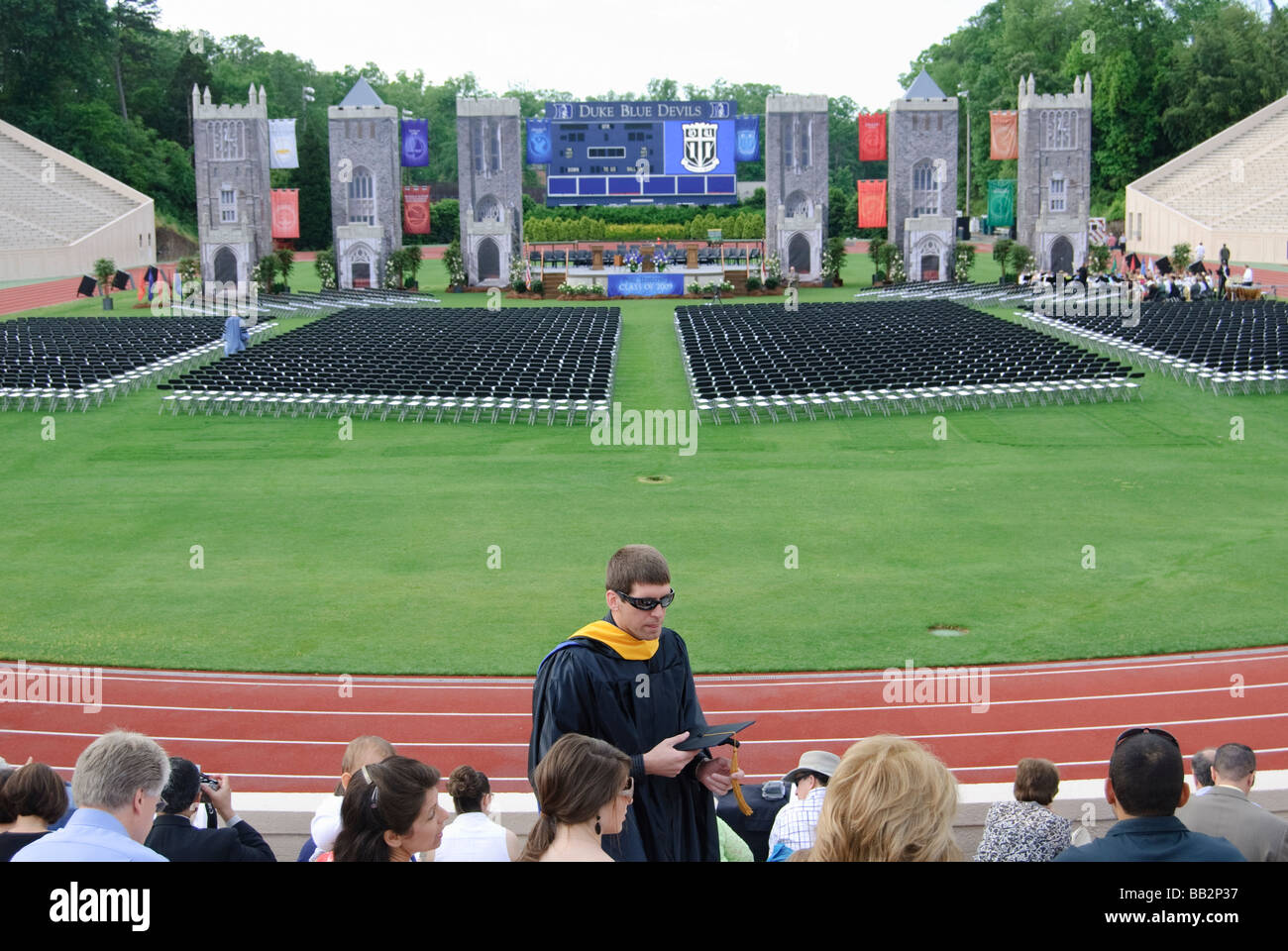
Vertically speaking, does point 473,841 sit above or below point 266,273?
below

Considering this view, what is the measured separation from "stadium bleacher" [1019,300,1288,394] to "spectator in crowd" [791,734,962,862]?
29194 mm

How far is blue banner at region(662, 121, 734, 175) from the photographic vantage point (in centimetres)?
6881

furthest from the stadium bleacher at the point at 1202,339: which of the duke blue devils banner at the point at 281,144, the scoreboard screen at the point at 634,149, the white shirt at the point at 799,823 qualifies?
the duke blue devils banner at the point at 281,144

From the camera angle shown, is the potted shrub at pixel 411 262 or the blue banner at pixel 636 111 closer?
the potted shrub at pixel 411 262

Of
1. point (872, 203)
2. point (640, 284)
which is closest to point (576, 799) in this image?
point (640, 284)

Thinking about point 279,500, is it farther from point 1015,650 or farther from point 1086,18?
point 1086,18

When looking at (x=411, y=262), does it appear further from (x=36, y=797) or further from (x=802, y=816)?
(x=36, y=797)

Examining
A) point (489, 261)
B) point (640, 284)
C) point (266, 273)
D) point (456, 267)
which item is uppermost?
point (489, 261)

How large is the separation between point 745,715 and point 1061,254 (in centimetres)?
5776

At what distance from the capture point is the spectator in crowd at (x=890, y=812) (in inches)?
154

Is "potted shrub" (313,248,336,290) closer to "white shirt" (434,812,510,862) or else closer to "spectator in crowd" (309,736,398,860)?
"spectator in crowd" (309,736,398,860)

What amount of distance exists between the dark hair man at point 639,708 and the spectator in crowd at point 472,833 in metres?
0.45

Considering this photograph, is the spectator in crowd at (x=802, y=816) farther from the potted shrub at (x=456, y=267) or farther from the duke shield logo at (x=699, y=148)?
the duke shield logo at (x=699, y=148)

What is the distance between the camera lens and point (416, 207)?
70.8 metres
